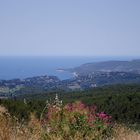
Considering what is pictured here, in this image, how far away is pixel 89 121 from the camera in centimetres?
568

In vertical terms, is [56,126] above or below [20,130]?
above

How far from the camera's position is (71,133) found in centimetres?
500

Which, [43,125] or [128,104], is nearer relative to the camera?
[43,125]

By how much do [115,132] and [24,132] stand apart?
1.86m

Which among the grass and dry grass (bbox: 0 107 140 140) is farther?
the grass

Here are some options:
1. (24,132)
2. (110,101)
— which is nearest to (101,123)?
(24,132)

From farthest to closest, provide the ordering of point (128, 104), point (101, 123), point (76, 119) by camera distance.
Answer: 1. point (128, 104)
2. point (101, 123)
3. point (76, 119)

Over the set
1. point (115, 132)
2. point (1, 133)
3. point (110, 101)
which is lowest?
point (110, 101)

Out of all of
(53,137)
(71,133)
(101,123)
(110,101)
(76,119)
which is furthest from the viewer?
(110,101)

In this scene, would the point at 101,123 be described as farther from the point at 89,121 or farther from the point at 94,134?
the point at 94,134

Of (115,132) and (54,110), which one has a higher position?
(54,110)

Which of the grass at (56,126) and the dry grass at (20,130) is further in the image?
the grass at (56,126)

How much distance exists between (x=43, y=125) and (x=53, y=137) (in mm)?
870

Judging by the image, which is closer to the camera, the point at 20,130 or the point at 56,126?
the point at 56,126
